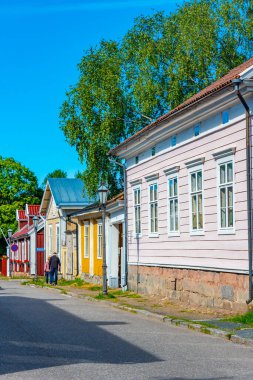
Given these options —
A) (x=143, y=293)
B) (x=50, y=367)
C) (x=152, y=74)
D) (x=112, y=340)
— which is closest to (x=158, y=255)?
(x=143, y=293)

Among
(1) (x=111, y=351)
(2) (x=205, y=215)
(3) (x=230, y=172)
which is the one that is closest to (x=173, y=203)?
(2) (x=205, y=215)

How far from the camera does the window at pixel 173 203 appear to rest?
A: 21.7 meters

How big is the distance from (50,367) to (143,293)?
1541cm

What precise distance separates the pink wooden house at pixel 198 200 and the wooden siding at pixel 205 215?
0.02 meters

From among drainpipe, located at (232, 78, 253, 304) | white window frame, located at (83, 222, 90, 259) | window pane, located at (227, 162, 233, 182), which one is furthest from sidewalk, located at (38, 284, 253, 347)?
white window frame, located at (83, 222, 90, 259)

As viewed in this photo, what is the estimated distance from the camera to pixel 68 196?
45.7m

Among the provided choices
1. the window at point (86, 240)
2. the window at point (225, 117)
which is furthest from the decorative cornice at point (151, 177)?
the window at point (86, 240)

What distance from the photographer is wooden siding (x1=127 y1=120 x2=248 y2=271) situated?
16797mm

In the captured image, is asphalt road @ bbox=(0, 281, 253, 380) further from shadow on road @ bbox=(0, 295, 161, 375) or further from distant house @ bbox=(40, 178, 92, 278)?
distant house @ bbox=(40, 178, 92, 278)

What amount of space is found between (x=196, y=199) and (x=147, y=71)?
19169mm

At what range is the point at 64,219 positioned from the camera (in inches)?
1742

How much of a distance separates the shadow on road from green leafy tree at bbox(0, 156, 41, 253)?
60204mm

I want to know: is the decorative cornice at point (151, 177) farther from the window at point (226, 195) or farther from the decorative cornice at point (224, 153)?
the window at point (226, 195)

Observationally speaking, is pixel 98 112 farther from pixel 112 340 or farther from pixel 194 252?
pixel 112 340
